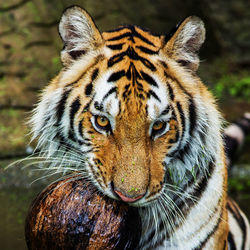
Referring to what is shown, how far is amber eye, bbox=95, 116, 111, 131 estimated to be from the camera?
2.62 meters

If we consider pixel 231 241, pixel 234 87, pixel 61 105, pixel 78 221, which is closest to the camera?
pixel 78 221

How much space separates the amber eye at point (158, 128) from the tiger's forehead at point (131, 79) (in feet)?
0.22

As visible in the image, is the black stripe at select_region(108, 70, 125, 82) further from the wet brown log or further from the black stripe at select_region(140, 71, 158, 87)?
the wet brown log

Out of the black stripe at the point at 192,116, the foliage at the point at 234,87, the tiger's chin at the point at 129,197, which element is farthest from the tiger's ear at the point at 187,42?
the foliage at the point at 234,87

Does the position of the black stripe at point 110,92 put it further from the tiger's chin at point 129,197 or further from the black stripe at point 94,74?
the tiger's chin at point 129,197

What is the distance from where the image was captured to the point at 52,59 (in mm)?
6680

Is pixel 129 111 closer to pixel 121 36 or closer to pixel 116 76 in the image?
pixel 116 76

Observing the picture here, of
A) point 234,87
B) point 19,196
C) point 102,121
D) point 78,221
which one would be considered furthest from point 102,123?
point 234,87

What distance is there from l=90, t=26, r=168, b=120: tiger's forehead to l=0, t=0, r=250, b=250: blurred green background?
1.85m

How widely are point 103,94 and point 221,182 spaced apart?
3.15ft

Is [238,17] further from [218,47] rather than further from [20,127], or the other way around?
[20,127]

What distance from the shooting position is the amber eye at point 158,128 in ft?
8.68

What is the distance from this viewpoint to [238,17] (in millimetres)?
7902

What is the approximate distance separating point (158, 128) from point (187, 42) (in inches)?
24.0
